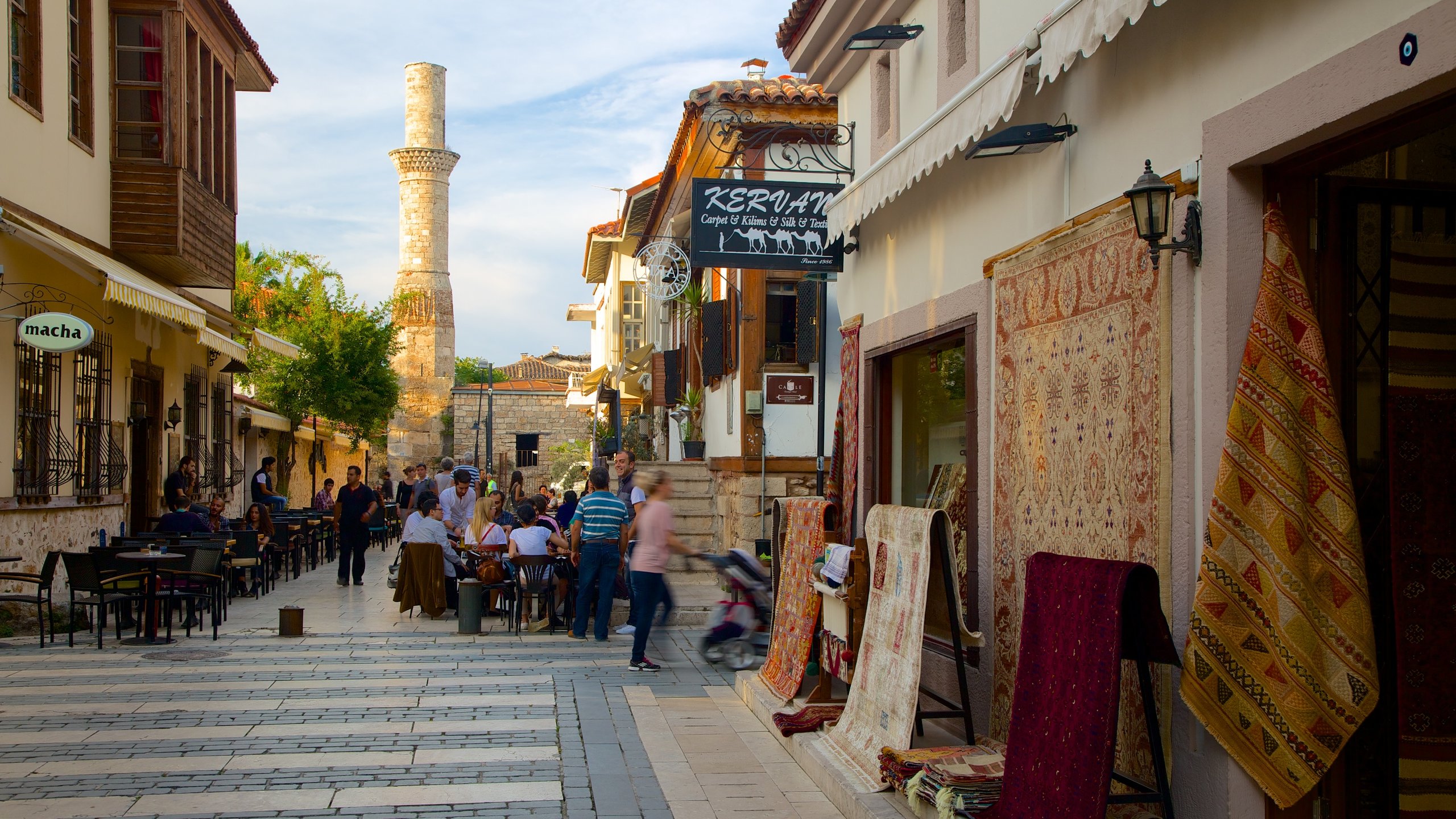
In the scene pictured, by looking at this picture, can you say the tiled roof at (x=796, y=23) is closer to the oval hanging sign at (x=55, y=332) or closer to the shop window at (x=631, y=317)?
the oval hanging sign at (x=55, y=332)

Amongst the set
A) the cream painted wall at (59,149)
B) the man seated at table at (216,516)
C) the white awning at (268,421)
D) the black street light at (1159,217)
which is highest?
the cream painted wall at (59,149)

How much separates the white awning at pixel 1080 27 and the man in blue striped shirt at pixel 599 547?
718 centimetres

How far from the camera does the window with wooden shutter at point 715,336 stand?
18.0 m

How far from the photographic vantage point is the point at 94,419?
51.4 feet

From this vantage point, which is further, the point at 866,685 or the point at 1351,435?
the point at 866,685

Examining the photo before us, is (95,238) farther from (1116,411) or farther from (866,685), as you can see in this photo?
(1116,411)

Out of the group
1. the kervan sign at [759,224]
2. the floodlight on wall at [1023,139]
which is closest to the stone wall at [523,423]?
the kervan sign at [759,224]

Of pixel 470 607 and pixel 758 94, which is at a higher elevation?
pixel 758 94

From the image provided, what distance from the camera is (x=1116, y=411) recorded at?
522 cm

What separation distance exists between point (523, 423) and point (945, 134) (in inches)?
1985

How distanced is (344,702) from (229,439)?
1559cm

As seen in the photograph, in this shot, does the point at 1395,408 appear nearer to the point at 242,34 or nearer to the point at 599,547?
the point at 599,547

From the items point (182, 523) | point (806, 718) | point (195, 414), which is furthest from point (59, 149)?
point (806, 718)

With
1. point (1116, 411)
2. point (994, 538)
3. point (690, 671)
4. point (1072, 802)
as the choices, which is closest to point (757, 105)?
point (690, 671)
